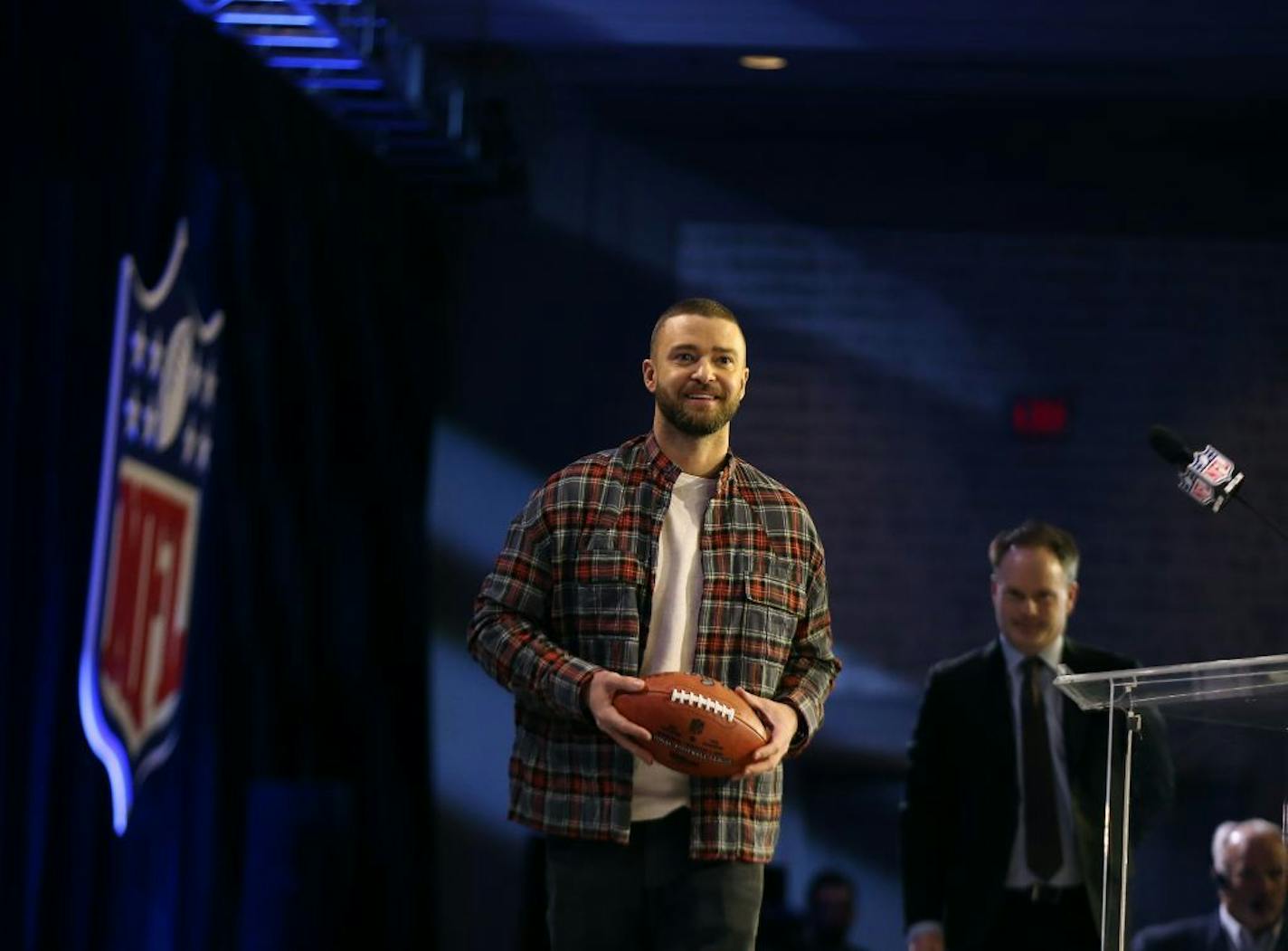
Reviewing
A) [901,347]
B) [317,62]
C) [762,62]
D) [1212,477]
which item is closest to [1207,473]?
[1212,477]

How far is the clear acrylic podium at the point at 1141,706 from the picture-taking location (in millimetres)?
2359

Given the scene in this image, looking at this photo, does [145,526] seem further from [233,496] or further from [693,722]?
[693,722]

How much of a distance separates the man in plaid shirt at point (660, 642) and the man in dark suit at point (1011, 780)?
41.3 inches

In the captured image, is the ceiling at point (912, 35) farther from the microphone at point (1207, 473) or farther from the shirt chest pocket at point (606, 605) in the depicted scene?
the shirt chest pocket at point (606, 605)

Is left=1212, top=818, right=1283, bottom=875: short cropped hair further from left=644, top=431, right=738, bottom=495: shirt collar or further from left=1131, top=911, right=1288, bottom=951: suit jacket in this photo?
left=644, top=431, right=738, bottom=495: shirt collar

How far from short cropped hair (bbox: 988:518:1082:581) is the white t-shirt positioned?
3.96 ft

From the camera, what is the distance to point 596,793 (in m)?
2.49

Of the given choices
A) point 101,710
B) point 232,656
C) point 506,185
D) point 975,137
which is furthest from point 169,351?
point 975,137

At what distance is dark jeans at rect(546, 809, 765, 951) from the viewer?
98.6 inches

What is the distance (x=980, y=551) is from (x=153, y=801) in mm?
3196

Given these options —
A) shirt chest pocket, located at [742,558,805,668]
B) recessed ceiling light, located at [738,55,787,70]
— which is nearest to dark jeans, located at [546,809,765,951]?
shirt chest pocket, located at [742,558,805,668]

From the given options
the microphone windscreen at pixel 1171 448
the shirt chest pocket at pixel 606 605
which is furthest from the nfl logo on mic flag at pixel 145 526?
the microphone windscreen at pixel 1171 448

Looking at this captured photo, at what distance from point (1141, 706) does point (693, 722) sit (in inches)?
23.9

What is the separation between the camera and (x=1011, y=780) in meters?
3.65
